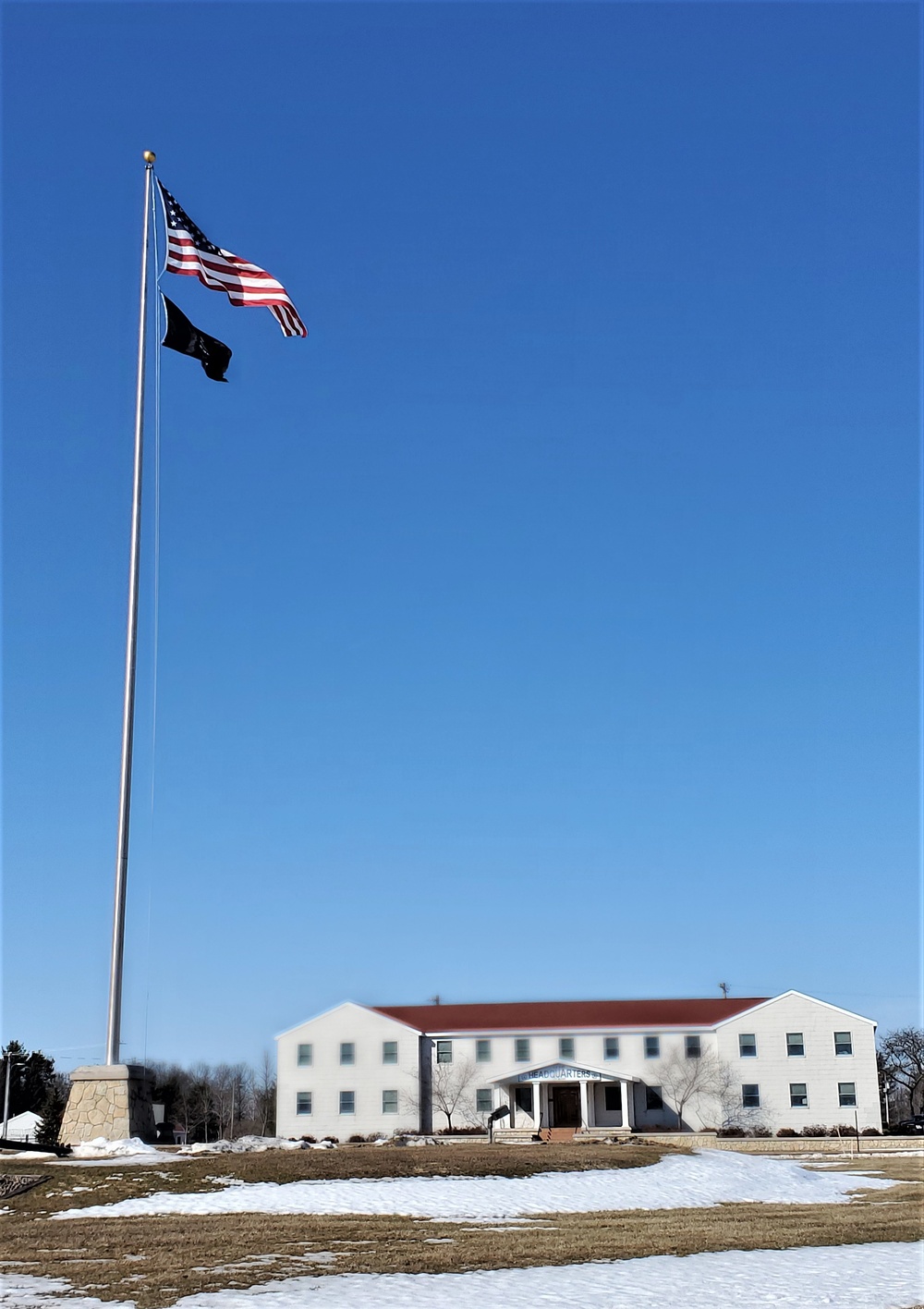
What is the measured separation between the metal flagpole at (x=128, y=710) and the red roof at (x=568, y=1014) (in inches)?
1569

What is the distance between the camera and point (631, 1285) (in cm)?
1291

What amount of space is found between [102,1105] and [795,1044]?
41.9 m

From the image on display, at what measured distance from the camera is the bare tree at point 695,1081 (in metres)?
56.3

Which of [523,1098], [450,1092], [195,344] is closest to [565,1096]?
[523,1098]

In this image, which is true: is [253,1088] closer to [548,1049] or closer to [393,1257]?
[548,1049]

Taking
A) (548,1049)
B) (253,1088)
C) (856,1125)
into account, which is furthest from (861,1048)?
(253,1088)

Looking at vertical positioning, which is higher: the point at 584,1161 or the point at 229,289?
the point at 229,289

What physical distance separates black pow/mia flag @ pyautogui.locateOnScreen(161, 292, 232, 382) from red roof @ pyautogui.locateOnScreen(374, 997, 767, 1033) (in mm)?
41655

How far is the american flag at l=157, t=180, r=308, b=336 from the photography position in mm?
24531

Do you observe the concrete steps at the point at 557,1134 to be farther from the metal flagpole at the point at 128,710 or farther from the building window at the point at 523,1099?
the metal flagpole at the point at 128,710

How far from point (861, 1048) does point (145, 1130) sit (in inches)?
1663

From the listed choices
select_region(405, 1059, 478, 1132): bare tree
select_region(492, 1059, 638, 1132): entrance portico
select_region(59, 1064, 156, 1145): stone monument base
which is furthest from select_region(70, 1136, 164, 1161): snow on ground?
select_region(405, 1059, 478, 1132): bare tree

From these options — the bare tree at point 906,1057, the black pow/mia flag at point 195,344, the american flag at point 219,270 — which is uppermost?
the american flag at point 219,270

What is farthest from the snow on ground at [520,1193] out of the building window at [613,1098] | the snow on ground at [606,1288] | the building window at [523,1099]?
the building window at [523,1099]
